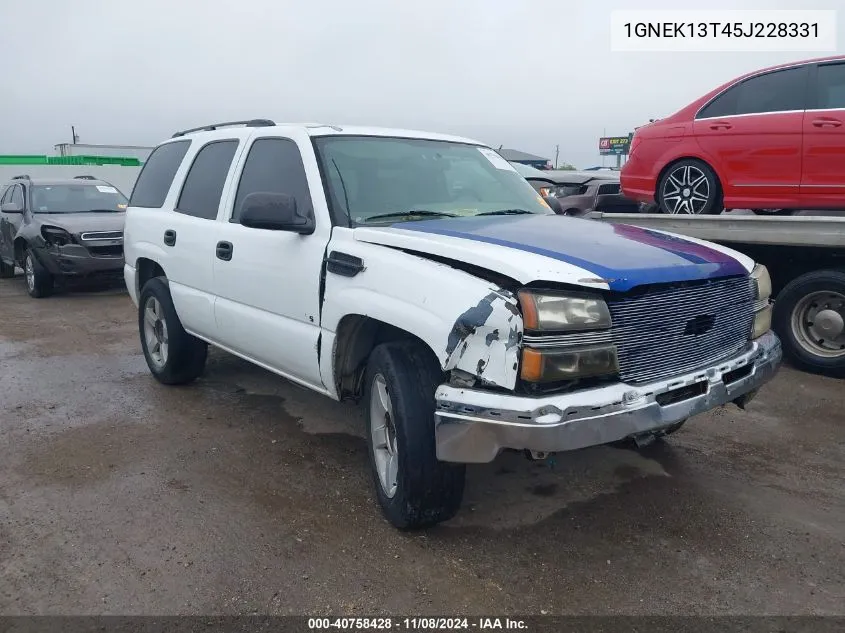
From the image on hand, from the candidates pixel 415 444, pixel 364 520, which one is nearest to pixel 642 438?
pixel 415 444

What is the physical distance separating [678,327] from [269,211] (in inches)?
79.2

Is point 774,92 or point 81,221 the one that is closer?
point 774,92

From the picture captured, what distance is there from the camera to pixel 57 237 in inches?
398

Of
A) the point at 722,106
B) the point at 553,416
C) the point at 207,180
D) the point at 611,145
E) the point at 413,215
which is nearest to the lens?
the point at 553,416

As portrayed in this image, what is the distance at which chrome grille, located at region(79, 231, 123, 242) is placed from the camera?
33.1 feet

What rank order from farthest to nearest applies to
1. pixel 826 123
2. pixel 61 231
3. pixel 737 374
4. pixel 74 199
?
1. pixel 74 199
2. pixel 61 231
3. pixel 826 123
4. pixel 737 374

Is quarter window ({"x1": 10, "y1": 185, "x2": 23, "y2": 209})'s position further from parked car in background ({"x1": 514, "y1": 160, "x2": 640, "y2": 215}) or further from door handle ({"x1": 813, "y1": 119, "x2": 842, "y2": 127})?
door handle ({"x1": 813, "y1": 119, "x2": 842, "y2": 127})

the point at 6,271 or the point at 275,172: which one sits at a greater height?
the point at 275,172

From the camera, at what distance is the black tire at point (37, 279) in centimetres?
1014

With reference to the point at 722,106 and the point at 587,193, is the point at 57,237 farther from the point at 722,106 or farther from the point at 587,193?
the point at 722,106

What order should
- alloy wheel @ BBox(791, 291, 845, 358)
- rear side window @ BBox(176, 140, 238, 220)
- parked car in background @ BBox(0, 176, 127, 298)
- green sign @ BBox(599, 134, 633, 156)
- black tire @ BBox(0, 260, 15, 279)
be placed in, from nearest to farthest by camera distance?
rear side window @ BBox(176, 140, 238, 220)
alloy wheel @ BBox(791, 291, 845, 358)
parked car in background @ BBox(0, 176, 127, 298)
black tire @ BBox(0, 260, 15, 279)
green sign @ BBox(599, 134, 633, 156)

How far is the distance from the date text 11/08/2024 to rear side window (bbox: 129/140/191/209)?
12.7 ft

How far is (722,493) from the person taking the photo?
3.73 m

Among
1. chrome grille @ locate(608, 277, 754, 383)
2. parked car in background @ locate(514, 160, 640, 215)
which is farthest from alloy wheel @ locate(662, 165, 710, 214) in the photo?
chrome grille @ locate(608, 277, 754, 383)
